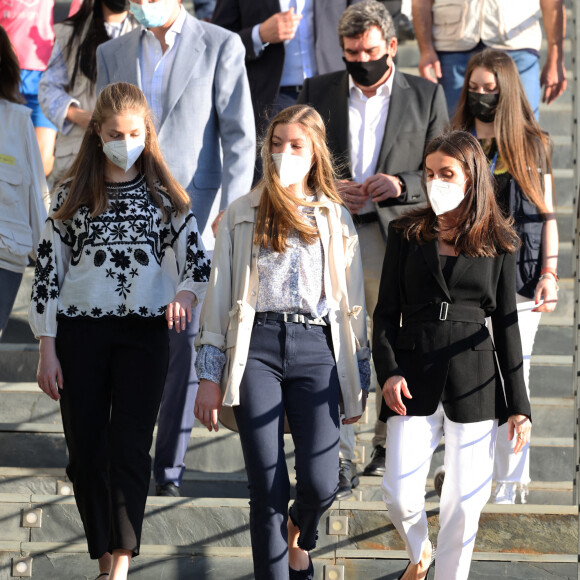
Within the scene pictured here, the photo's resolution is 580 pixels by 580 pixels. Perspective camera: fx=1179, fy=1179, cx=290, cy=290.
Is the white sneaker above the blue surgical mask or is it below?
below

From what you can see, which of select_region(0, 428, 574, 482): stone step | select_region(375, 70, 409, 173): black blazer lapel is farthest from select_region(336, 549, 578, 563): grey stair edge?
select_region(375, 70, 409, 173): black blazer lapel

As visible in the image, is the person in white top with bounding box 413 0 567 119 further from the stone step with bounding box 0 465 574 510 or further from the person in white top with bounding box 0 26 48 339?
the person in white top with bounding box 0 26 48 339

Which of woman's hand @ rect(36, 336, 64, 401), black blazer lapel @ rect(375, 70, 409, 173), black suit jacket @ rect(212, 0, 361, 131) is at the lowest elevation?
woman's hand @ rect(36, 336, 64, 401)

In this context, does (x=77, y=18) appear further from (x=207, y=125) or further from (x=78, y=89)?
(x=207, y=125)

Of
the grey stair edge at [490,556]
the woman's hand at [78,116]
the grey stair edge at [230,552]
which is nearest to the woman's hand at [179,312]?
the grey stair edge at [230,552]

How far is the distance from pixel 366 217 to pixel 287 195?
128 centimetres

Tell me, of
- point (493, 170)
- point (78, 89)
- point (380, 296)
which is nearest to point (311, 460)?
point (380, 296)

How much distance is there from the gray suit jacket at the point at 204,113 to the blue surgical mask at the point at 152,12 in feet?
0.47

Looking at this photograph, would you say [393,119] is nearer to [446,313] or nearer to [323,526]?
[446,313]

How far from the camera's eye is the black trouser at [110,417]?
4504mm

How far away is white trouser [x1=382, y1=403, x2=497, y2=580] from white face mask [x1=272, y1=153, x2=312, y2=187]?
101 centimetres

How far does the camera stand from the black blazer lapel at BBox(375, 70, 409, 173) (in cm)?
577

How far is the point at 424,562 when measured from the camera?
4613 mm

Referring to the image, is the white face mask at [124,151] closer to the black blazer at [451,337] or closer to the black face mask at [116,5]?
the black blazer at [451,337]
